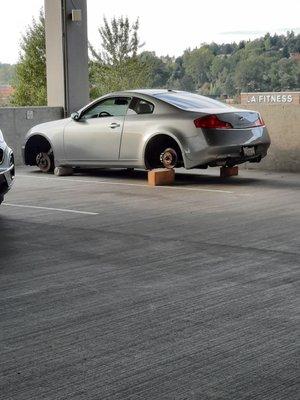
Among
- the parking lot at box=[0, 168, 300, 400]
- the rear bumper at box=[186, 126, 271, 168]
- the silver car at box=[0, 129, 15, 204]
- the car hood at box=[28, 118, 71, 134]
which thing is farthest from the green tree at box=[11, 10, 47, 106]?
the silver car at box=[0, 129, 15, 204]

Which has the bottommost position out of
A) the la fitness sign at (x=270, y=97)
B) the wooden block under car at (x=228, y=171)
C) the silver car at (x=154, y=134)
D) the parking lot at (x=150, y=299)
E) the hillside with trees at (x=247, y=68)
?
the parking lot at (x=150, y=299)

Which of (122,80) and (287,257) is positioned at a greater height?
(122,80)

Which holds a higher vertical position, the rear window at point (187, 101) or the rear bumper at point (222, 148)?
the rear window at point (187, 101)

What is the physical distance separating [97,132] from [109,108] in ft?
1.68

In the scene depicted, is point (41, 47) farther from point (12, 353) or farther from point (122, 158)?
point (12, 353)

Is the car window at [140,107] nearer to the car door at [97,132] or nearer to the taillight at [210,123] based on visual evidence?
the car door at [97,132]

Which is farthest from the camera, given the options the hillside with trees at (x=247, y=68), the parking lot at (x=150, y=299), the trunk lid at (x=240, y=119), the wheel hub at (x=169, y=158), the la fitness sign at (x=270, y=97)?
the hillside with trees at (x=247, y=68)

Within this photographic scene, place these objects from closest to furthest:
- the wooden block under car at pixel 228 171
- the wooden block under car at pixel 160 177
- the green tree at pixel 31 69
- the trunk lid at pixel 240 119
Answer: the trunk lid at pixel 240 119
the wooden block under car at pixel 160 177
the wooden block under car at pixel 228 171
the green tree at pixel 31 69

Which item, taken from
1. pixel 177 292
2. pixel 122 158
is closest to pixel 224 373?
pixel 177 292

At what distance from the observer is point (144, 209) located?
10.3m

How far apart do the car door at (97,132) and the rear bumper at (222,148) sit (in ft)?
5.62

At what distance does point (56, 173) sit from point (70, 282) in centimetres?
869

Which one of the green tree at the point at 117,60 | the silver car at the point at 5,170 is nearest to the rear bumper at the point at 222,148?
the silver car at the point at 5,170

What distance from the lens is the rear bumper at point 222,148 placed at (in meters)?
12.5
